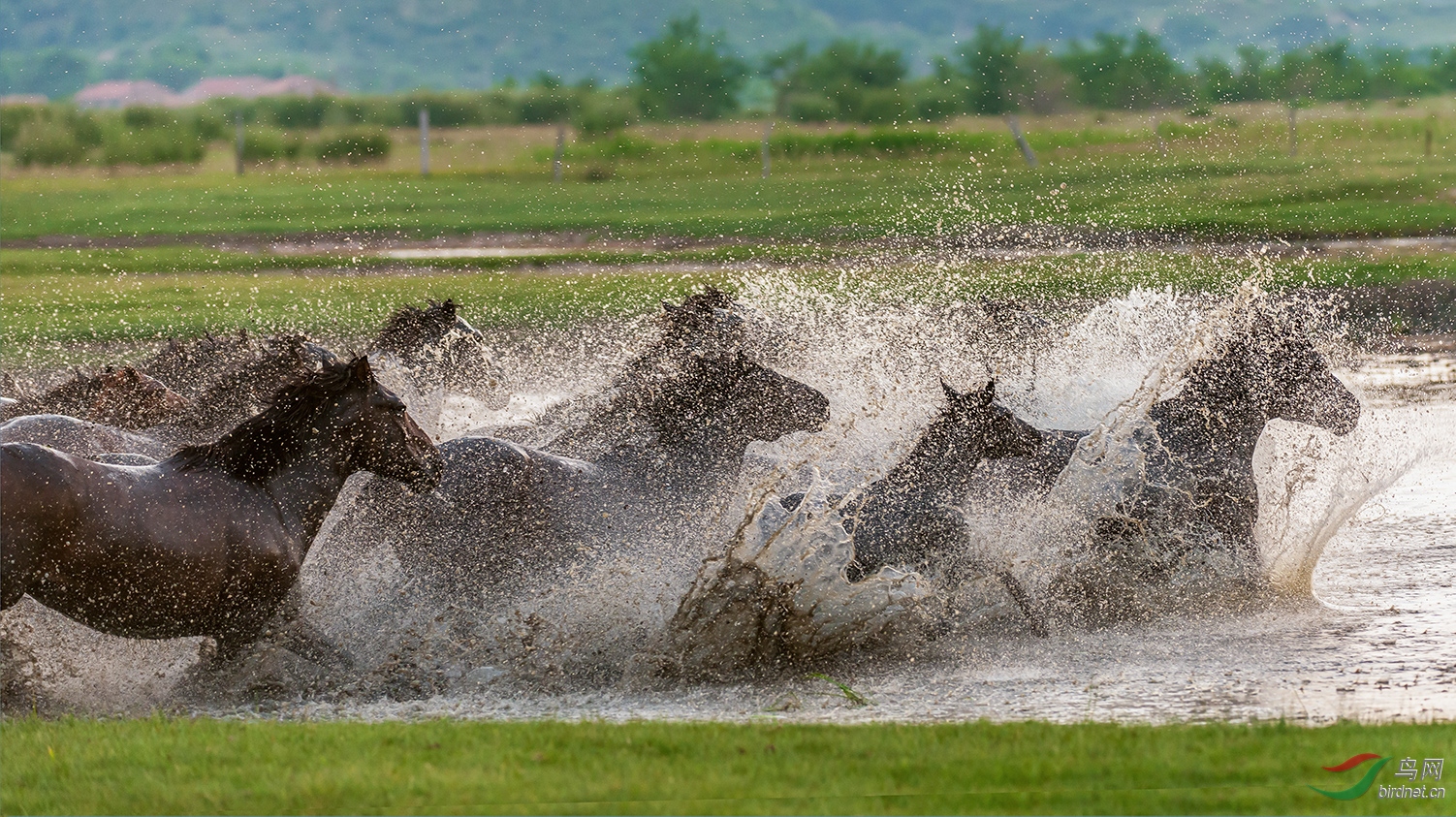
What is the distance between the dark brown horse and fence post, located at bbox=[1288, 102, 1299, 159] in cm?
478

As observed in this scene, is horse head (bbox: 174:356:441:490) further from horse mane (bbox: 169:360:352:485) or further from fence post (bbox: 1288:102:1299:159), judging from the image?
fence post (bbox: 1288:102:1299:159)

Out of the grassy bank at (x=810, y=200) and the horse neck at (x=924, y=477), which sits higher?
the grassy bank at (x=810, y=200)

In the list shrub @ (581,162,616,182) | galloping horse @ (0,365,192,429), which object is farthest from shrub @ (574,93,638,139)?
galloping horse @ (0,365,192,429)

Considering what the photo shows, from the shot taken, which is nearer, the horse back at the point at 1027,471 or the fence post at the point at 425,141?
the horse back at the point at 1027,471

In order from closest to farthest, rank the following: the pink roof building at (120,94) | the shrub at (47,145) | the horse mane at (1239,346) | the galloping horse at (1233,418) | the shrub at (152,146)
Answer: the pink roof building at (120,94) < the galloping horse at (1233,418) < the horse mane at (1239,346) < the shrub at (47,145) < the shrub at (152,146)

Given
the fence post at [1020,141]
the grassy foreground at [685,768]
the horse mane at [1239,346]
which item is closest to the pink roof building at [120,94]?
the grassy foreground at [685,768]

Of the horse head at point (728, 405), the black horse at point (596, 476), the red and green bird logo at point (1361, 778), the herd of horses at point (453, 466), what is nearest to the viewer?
the red and green bird logo at point (1361, 778)

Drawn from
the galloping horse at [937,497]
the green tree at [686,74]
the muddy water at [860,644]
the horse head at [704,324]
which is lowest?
the muddy water at [860,644]

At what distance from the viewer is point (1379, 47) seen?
7344 mm

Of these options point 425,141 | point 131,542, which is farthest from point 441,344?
point 131,542

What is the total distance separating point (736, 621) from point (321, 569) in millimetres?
1669

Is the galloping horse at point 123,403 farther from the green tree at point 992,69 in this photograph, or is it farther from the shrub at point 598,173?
the green tree at point 992,69

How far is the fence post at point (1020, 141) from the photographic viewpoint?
735cm

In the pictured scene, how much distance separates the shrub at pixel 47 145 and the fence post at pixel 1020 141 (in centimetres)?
437
